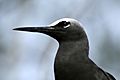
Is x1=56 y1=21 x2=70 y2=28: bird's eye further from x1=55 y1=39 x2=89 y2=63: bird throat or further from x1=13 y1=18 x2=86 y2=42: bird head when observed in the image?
x1=55 y1=39 x2=89 y2=63: bird throat

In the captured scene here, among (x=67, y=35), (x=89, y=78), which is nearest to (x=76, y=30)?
(x=67, y=35)

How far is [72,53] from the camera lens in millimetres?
6375

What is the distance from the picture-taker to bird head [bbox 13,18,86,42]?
253 inches

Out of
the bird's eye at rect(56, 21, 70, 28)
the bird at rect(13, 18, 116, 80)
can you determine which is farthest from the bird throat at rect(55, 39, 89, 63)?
the bird's eye at rect(56, 21, 70, 28)

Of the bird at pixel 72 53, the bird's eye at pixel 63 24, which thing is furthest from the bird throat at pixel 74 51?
the bird's eye at pixel 63 24

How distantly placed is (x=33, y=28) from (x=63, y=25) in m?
0.34

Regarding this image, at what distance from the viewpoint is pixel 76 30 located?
21.2 ft

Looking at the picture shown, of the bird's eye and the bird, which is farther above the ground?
the bird's eye

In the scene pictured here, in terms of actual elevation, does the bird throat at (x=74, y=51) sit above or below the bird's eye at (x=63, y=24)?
below

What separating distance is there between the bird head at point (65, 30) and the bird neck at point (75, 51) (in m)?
0.07

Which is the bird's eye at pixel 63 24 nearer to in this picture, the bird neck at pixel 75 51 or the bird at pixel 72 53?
the bird at pixel 72 53

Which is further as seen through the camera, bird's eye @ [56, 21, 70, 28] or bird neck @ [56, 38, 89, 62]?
bird's eye @ [56, 21, 70, 28]

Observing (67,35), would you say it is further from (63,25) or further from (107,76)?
(107,76)

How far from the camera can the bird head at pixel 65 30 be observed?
643cm
